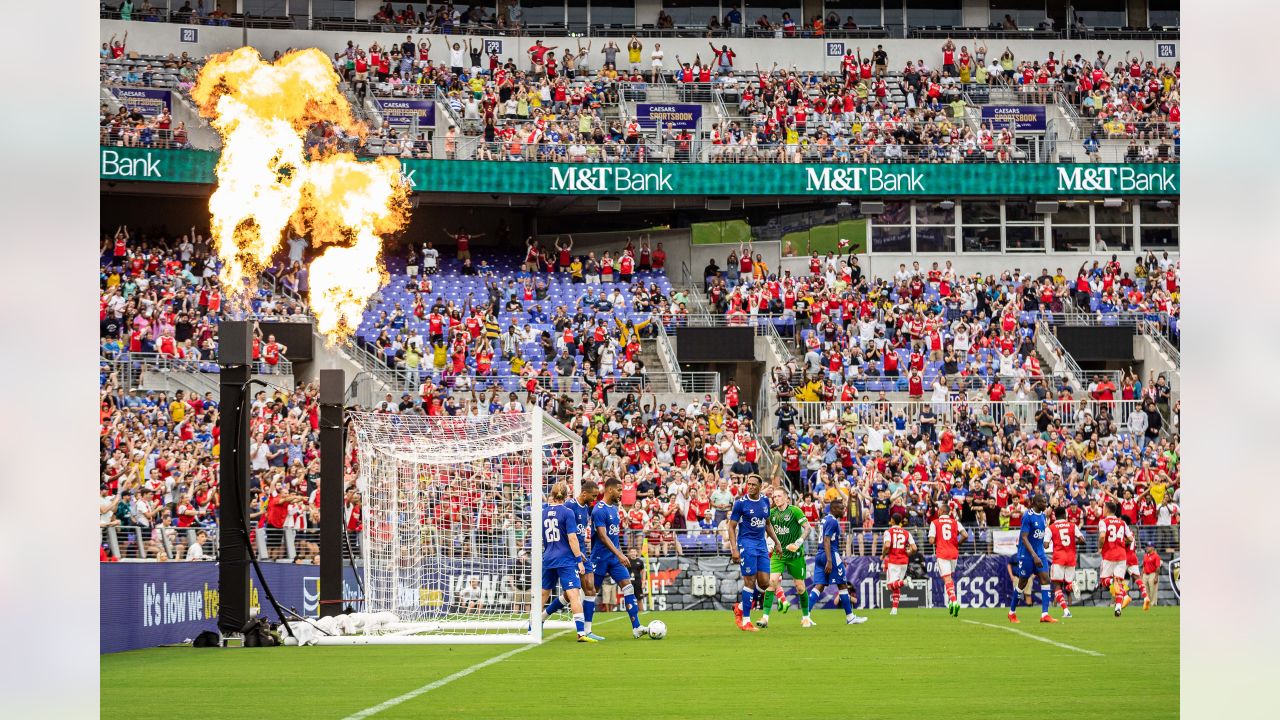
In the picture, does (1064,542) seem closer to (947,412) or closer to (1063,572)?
(1063,572)

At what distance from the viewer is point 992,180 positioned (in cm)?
4216

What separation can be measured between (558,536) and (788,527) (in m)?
3.89

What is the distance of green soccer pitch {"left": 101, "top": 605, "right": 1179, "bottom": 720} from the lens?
9320 mm

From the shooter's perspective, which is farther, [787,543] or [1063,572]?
[1063,572]

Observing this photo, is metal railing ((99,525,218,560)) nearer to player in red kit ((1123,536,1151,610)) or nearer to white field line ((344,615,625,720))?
white field line ((344,615,625,720))

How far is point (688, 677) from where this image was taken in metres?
11.7

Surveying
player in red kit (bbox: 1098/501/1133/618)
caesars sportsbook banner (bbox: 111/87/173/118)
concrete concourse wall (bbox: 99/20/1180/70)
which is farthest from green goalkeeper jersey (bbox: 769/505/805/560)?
concrete concourse wall (bbox: 99/20/1180/70)

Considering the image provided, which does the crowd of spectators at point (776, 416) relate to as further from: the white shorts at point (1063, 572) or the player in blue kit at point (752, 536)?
the player in blue kit at point (752, 536)

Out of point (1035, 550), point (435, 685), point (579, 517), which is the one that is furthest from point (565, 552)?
point (1035, 550)

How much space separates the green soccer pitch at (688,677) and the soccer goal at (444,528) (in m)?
1.76

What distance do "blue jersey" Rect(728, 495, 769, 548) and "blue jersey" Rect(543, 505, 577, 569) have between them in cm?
254

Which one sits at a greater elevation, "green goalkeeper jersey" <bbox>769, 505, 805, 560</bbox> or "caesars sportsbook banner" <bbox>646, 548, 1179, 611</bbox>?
"green goalkeeper jersey" <bbox>769, 505, 805, 560</bbox>

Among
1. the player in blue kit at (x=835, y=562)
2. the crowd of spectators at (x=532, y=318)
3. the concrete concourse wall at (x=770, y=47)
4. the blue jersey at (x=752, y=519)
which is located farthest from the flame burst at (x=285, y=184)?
the concrete concourse wall at (x=770, y=47)

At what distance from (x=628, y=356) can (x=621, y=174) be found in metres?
8.01
